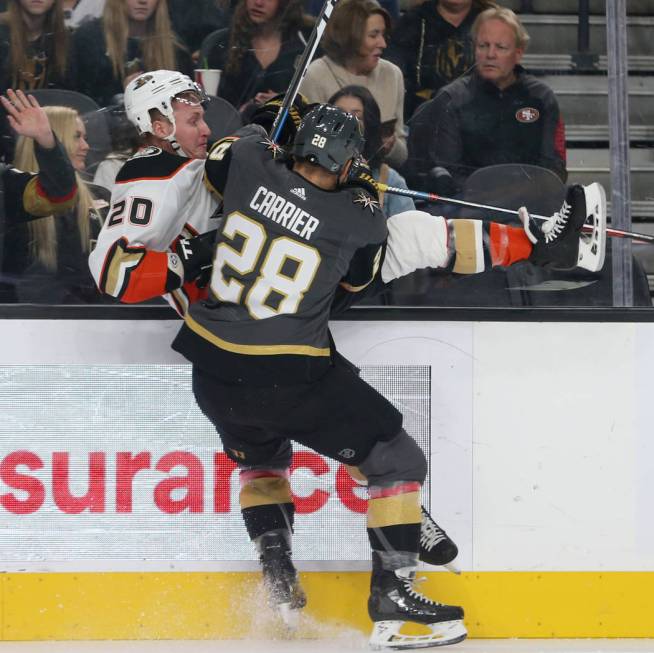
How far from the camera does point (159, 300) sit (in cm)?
312

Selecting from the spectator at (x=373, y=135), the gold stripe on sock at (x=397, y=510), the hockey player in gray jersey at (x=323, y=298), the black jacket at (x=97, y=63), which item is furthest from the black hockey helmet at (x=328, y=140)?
the gold stripe on sock at (x=397, y=510)

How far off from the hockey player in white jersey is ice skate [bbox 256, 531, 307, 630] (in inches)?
24.4

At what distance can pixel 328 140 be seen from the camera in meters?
2.65

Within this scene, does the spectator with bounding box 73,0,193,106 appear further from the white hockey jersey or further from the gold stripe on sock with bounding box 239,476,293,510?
the gold stripe on sock with bounding box 239,476,293,510

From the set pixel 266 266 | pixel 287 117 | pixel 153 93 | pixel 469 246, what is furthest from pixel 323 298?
pixel 153 93

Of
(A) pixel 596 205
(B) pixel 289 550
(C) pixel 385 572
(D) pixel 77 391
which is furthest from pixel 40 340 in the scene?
(A) pixel 596 205

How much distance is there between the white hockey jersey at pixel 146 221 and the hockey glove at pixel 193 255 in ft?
0.11

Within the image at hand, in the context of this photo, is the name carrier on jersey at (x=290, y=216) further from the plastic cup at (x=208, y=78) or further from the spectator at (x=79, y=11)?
the spectator at (x=79, y=11)

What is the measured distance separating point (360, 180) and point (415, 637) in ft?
3.65

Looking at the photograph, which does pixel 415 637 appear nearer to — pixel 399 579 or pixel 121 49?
pixel 399 579

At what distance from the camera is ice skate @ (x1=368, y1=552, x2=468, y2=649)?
2.82 meters

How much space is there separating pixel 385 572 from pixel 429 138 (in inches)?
44.9

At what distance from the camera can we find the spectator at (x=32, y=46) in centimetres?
306

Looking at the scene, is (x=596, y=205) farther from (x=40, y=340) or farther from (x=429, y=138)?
(x=40, y=340)
